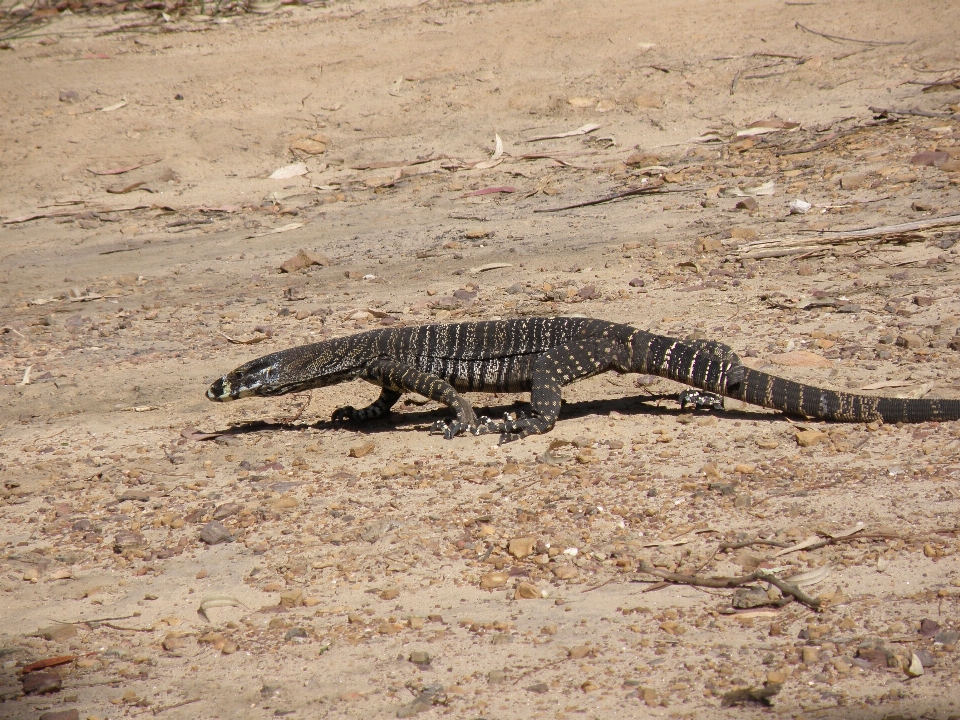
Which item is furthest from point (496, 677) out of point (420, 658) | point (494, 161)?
point (494, 161)

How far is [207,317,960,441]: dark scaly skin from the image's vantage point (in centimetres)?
747

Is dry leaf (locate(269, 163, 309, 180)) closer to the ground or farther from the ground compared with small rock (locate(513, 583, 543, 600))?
farther from the ground

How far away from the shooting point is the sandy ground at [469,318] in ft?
16.0

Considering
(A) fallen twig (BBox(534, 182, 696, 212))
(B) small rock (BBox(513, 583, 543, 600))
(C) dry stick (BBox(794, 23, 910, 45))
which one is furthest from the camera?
(C) dry stick (BBox(794, 23, 910, 45))

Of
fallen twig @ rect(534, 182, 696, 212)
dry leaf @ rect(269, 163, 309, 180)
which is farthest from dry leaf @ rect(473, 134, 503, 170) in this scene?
dry leaf @ rect(269, 163, 309, 180)

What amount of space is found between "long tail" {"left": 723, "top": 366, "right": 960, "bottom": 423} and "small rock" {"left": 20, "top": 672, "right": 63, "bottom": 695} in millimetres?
4866

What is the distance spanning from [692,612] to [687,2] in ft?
43.6

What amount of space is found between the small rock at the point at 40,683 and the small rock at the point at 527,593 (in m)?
2.28

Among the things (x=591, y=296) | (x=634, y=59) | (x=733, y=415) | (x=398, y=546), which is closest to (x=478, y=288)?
(x=591, y=296)

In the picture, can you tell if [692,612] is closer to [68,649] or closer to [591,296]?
[68,649]

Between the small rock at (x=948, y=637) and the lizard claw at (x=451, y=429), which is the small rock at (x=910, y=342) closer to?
the lizard claw at (x=451, y=429)

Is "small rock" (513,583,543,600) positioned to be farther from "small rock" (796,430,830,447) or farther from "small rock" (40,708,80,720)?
"small rock" (796,430,830,447)

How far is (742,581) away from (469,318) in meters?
5.12

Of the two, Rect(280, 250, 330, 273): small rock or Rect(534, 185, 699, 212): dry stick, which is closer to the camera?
Rect(280, 250, 330, 273): small rock
